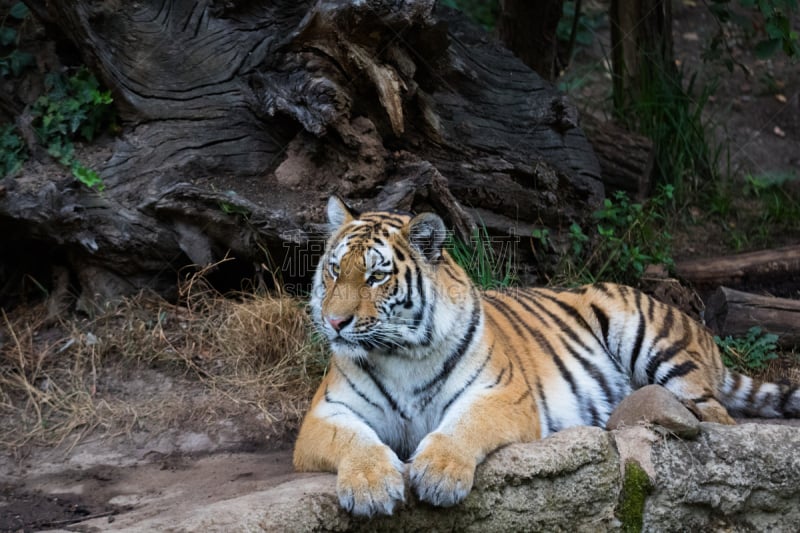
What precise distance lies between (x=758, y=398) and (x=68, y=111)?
4.22m

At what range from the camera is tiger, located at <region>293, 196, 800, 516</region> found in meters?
3.23

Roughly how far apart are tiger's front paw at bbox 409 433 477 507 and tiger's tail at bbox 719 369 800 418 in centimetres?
198

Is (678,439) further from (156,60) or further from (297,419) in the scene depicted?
(156,60)

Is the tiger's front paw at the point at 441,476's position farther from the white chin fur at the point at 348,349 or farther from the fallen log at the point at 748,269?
the fallen log at the point at 748,269

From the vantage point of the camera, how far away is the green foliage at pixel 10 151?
5.48 meters

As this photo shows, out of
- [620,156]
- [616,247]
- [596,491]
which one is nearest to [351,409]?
[596,491]

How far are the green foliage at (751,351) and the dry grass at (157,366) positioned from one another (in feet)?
7.78

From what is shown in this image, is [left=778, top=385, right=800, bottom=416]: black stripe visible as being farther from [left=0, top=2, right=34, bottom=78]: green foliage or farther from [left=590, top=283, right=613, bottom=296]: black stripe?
[left=0, top=2, right=34, bottom=78]: green foliage

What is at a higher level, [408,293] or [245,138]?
[245,138]

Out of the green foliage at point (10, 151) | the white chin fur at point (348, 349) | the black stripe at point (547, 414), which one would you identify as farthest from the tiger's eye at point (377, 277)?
the green foliage at point (10, 151)

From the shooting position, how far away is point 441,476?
10.3ft

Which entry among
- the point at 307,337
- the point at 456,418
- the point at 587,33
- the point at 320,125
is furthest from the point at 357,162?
the point at 587,33

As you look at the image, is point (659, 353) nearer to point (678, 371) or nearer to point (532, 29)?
point (678, 371)

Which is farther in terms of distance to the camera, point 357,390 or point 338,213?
point 338,213
